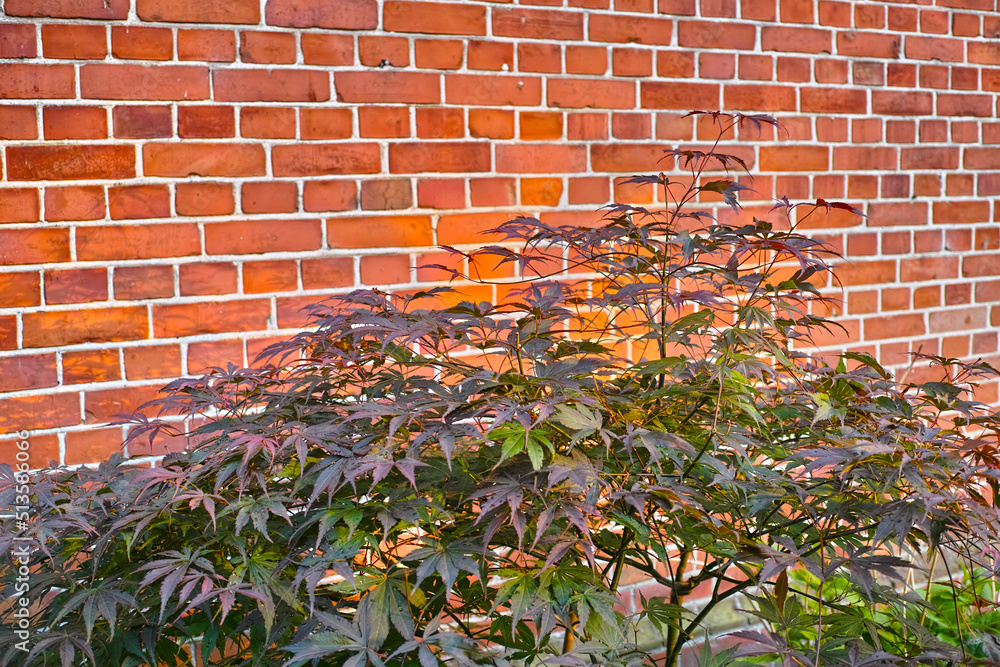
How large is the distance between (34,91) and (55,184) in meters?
0.21

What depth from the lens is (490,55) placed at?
87.6 inches

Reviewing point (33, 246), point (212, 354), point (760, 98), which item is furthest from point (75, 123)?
point (760, 98)

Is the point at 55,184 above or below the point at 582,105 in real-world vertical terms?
below

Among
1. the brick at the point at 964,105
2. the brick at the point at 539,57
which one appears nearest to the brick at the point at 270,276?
the brick at the point at 539,57

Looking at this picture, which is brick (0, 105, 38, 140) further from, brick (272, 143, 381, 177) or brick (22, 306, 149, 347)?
brick (272, 143, 381, 177)

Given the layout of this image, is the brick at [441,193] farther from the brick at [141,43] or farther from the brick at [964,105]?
the brick at [964,105]

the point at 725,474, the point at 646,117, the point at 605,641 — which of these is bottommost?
the point at 605,641

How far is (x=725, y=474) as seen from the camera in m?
1.26

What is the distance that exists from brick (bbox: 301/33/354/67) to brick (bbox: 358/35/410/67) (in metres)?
0.03

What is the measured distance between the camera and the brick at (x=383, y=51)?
2.11 m

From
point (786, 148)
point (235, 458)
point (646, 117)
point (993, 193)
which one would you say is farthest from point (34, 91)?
point (993, 193)

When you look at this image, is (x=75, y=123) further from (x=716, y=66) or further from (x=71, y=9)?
(x=716, y=66)

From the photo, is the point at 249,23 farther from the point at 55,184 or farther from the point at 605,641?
the point at 605,641

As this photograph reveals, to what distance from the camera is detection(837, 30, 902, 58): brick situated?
266 centimetres
